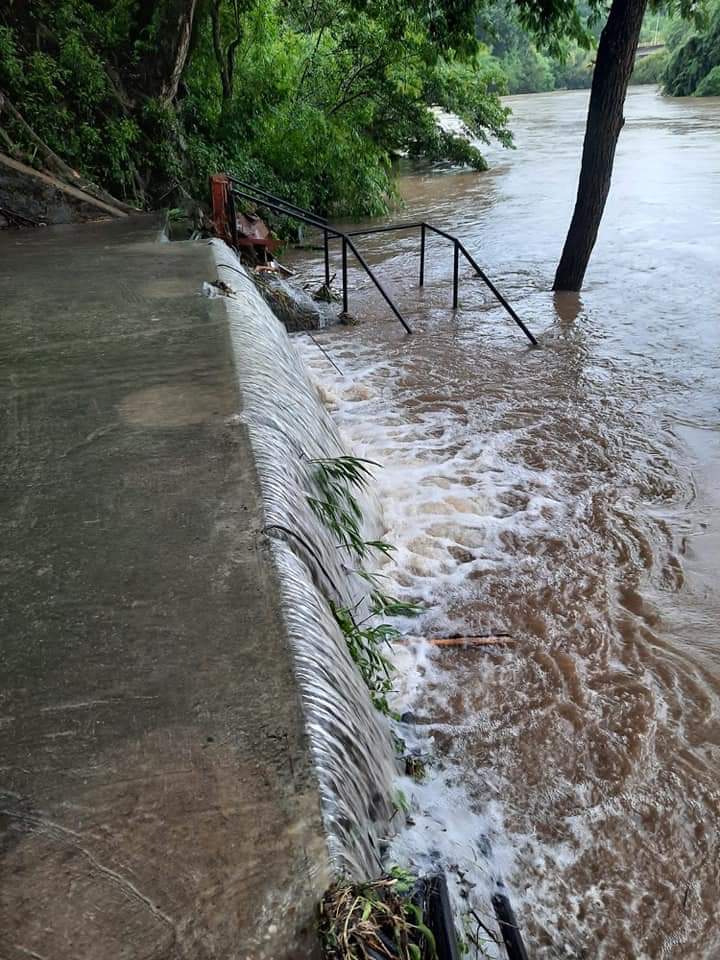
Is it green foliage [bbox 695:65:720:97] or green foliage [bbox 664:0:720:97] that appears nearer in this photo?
green foliage [bbox 695:65:720:97]

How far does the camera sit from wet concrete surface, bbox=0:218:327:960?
4.80ft

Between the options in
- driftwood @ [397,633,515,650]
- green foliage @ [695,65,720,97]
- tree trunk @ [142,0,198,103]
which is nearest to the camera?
driftwood @ [397,633,515,650]

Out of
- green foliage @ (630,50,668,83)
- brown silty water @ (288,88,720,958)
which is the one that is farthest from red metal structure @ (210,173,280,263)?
green foliage @ (630,50,668,83)

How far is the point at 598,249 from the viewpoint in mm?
12977

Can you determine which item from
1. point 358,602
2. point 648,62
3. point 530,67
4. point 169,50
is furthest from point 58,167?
point 530,67

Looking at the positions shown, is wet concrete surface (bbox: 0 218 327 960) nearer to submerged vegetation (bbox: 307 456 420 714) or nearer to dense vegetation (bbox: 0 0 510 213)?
submerged vegetation (bbox: 307 456 420 714)

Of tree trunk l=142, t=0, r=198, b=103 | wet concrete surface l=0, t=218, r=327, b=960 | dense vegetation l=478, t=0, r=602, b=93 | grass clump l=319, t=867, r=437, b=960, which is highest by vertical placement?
tree trunk l=142, t=0, r=198, b=103

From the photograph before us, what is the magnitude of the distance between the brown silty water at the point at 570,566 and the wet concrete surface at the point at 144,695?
4.36 ft

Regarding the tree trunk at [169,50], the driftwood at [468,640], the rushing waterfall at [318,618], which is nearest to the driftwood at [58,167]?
the tree trunk at [169,50]

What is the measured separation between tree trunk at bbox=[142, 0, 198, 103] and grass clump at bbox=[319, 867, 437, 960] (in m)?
12.1

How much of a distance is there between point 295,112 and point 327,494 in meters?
13.8

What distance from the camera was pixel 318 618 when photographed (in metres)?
2.37

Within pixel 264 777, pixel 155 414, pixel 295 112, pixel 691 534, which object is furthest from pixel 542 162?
pixel 264 777

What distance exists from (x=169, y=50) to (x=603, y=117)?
6401 millimetres
